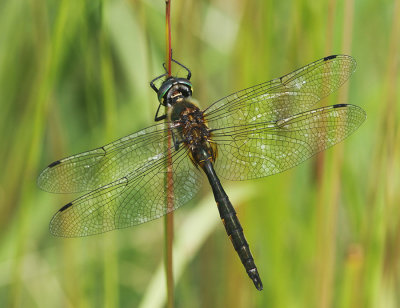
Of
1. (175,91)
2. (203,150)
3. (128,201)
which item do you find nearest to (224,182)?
(203,150)

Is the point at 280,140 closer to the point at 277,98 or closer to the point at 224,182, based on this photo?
the point at 277,98

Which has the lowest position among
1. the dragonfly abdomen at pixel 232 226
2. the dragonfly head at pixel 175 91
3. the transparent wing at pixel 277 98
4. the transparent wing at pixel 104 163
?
the dragonfly abdomen at pixel 232 226

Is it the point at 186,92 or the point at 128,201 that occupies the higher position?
the point at 186,92

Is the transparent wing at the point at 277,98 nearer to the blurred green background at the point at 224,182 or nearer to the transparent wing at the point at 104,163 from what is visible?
the blurred green background at the point at 224,182

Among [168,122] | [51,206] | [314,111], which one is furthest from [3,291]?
[314,111]

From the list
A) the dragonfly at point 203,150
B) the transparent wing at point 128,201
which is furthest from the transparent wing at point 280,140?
the transparent wing at point 128,201

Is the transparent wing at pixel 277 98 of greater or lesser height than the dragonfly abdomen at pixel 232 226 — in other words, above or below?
above
